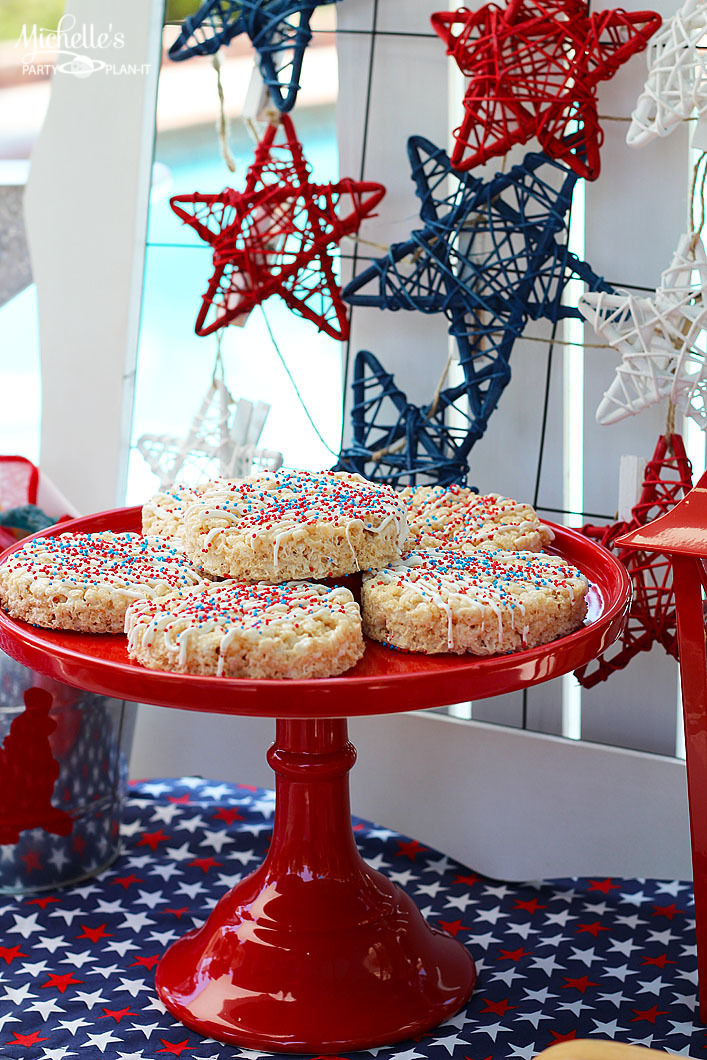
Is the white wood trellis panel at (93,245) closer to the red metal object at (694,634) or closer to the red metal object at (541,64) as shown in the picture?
the red metal object at (541,64)

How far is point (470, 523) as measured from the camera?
1.27 meters

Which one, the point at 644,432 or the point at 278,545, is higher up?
the point at 644,432

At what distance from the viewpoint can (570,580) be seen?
3.50 ft

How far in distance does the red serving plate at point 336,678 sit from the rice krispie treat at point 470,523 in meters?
0.17

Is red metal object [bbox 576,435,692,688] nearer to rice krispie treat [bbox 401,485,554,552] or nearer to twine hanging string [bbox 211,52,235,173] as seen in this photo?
rice krispie treat [bbox 401,485,554,552]

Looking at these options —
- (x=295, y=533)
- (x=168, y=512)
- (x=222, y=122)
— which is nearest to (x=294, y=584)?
(x=295, y=533)

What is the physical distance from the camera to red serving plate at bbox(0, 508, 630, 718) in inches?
34.9

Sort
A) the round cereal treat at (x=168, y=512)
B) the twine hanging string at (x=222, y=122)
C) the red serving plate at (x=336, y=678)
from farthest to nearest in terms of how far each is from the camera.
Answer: the twine hanging string at (x=222, y=122) < the round cereal treat at (x=168, y=512) < the red serving plate at (x=336, y=678)

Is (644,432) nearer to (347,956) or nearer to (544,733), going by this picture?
(544,733)

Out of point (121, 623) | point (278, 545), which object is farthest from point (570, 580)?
point (121, 623)

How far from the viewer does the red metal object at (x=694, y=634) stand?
105 cm

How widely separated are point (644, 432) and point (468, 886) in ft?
2.32

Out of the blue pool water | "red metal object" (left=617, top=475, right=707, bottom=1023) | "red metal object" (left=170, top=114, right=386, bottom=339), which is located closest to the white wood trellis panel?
the blue pool water

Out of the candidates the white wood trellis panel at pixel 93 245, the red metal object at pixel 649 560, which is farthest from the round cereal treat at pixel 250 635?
the white wood trellis panel at pixel 93 245
